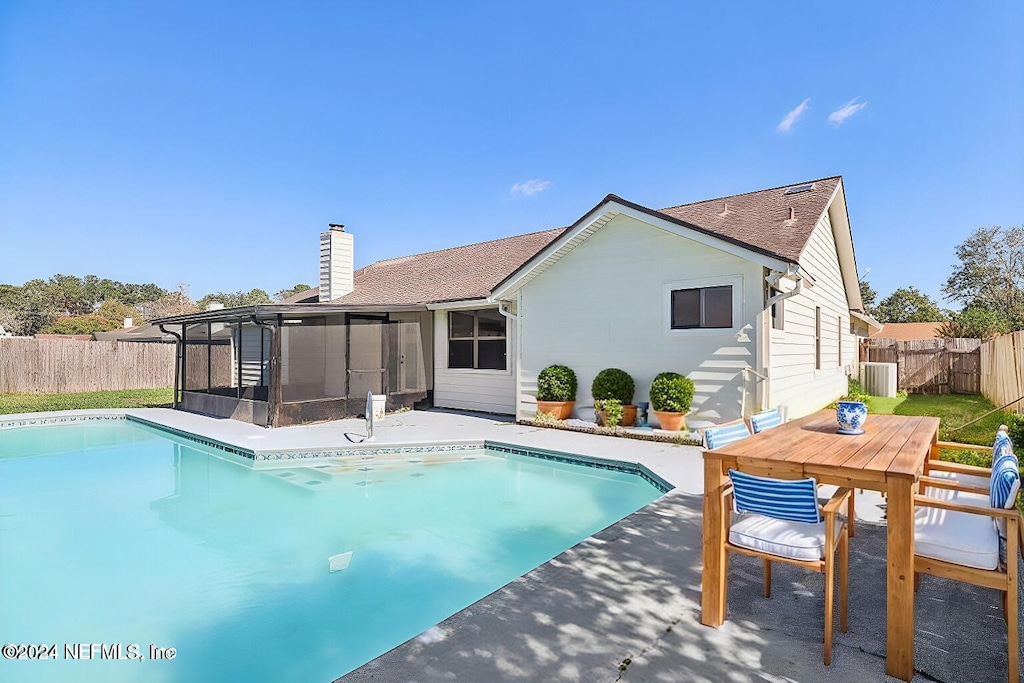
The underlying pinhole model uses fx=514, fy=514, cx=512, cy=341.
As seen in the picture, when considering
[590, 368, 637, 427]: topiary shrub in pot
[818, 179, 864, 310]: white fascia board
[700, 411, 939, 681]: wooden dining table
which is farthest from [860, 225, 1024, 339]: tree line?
[700, 411, 939, 681]: wooden dining table

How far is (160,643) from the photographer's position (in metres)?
3.46

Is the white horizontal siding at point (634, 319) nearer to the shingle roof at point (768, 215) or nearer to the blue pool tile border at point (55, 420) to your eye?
the shingle roof at point (768, 215)

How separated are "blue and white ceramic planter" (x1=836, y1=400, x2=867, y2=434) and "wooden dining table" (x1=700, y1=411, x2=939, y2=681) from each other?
2.8 inches

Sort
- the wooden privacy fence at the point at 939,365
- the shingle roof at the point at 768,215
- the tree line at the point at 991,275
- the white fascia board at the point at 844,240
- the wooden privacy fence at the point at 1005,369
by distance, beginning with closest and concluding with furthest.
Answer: the shingle roof at the point at 768,215 → the wooden privacy fence at the point at 1005,369 → the white fascia board at the point at 844,240 → the wooden privacy fence at the point at 939,365 → the tree line at the point at 991,275

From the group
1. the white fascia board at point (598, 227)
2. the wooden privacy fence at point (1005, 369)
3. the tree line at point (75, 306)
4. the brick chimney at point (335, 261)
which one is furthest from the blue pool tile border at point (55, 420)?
the tree line at point (75, 306)

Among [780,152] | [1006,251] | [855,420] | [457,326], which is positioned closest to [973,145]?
[780,152]

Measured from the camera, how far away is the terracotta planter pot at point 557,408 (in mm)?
10432

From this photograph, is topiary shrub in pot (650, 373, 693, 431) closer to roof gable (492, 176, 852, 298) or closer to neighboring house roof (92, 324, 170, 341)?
roof gable (492, 176, 852, 298)

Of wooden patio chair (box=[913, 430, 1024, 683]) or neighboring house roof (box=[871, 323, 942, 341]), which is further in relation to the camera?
neighboring house roof (box=[871, 323, 942, 341])

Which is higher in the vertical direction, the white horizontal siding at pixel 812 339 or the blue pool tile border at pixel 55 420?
the white horizontal siding at pixel 812 339

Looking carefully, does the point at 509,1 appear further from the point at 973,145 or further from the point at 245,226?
the point at 245,226

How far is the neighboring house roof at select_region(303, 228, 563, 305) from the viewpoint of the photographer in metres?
A: 13.4

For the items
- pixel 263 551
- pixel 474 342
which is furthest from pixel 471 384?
pixel 263 551

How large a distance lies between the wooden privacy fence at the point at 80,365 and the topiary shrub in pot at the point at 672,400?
18329mm
